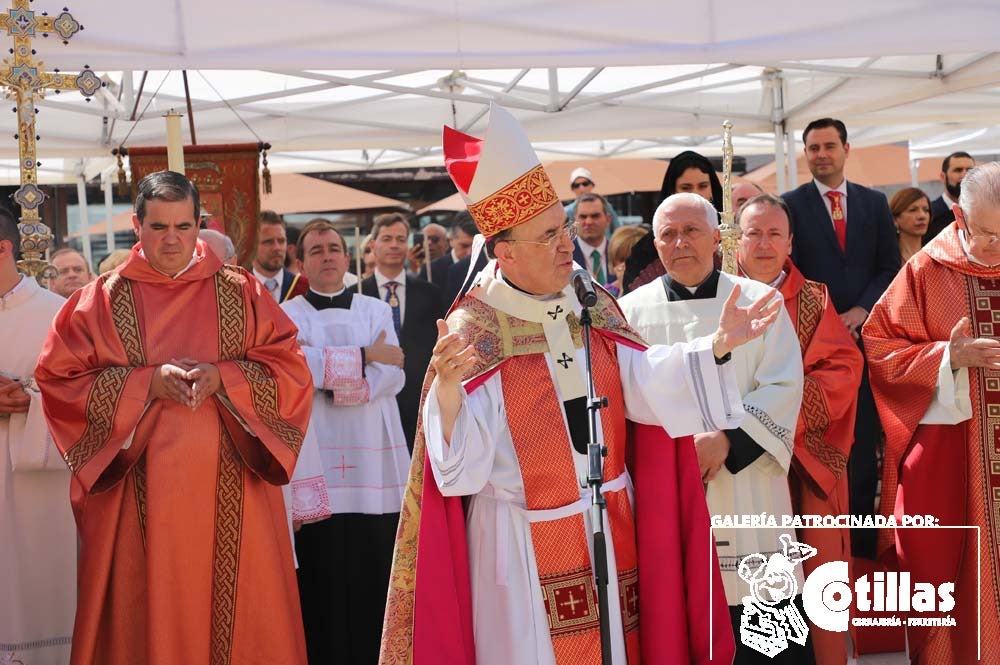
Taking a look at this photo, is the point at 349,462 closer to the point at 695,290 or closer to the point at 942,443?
the point at 695,290

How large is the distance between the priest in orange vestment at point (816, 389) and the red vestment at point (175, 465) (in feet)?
7.60

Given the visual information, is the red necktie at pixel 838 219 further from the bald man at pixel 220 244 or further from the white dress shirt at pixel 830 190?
the bald man at pixel 220 244

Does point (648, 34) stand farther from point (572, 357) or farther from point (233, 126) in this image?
point (233, 126)

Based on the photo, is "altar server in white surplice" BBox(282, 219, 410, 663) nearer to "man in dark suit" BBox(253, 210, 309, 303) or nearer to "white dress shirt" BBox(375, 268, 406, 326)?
"white dress shirt" BBox(375, 268, 406, 326)

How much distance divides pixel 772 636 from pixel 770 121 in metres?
6.60

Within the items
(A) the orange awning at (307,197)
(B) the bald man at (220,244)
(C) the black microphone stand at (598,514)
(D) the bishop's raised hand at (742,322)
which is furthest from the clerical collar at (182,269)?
(A) the orange awning at (307,197)

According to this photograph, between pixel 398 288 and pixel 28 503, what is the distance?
9.82ft

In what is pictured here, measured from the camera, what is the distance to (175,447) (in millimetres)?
5121

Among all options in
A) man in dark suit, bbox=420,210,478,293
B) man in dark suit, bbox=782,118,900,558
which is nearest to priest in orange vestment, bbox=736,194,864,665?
man in dark suit, bbox=782,118,900,558

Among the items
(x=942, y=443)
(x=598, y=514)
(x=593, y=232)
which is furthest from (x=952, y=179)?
(x=598, y=514)

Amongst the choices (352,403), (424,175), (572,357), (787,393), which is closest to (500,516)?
(572,357)

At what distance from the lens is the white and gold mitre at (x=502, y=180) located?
4.39 m

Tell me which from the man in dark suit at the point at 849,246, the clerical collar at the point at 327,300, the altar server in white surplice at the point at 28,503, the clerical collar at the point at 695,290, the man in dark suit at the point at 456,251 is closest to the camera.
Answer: the altar server in white surplice at the point at 28,503

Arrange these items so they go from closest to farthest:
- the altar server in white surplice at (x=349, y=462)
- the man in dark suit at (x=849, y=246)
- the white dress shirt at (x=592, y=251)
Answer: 1. the altar server in white surplice at (x=349, y=462)
2. the man in dark suit at (x=849, y=246)
3. the white dress shirt at (x=592, y=251)
